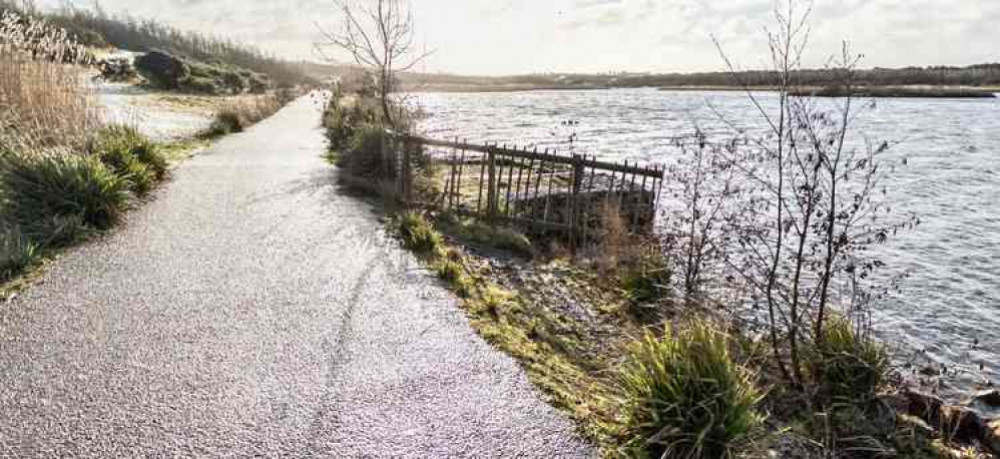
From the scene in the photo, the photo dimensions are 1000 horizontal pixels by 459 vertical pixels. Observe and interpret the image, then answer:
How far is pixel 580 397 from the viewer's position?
3750mm

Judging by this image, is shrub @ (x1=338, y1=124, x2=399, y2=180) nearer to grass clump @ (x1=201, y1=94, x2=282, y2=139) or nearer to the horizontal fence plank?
the horizontal fence plank

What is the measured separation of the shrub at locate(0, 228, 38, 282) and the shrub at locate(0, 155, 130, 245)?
1.14ft

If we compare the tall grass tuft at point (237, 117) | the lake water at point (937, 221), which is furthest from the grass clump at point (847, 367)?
the tall grass tuft at point (237, 117)

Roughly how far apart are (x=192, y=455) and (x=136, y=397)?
2.67 ft

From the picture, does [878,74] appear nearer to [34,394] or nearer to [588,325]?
[588,325]

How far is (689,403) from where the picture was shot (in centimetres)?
308

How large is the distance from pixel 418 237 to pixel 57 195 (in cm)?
433

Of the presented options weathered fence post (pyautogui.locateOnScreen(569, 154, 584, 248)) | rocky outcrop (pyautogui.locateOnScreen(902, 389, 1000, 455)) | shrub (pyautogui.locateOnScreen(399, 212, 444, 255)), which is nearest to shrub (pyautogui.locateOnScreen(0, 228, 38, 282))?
shrub (pyautogui.locateOnScreen(399, 212, 444, 255))

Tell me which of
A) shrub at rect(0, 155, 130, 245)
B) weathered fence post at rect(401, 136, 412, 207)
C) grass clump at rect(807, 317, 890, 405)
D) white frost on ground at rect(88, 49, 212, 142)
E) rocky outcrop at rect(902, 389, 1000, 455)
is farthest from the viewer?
white frost on ground at rect(88, 49, 212, 142)

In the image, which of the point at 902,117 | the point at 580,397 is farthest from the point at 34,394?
the point at 902,117

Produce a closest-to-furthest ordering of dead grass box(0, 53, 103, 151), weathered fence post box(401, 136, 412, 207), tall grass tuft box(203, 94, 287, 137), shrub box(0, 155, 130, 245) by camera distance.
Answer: shrub box(0, 155, 130, 245)
dead grass box(0, 53, 103, 151)
weathered fence post box(401, 136, 412, 207)
tall grass tuft box(203, 94, 287, 137)

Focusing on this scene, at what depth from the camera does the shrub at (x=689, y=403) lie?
299 centimetres

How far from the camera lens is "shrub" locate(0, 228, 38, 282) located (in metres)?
5.20

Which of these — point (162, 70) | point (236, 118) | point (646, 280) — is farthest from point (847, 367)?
point (162, 70)
